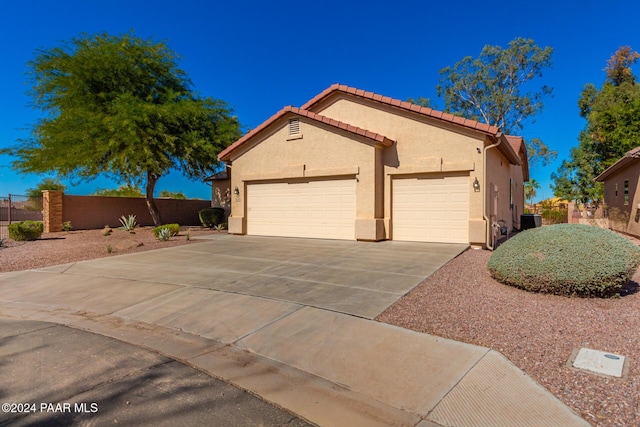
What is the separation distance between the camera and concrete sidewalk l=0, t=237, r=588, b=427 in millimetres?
3309

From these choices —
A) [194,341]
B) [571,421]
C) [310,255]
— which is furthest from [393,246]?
[571,421]

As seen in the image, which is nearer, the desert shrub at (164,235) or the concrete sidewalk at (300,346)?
the concrete sidewalk at (300,346)

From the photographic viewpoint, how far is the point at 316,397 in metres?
3.53

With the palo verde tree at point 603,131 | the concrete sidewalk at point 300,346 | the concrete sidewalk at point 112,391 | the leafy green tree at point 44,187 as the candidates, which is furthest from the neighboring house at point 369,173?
the leafy green tree at point 44,187

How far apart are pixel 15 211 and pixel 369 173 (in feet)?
84.3

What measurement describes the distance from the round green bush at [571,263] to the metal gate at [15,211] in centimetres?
2162

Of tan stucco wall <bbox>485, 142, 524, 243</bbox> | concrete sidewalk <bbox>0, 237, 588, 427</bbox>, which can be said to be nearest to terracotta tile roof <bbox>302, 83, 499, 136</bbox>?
tan stucco wall <bbox>485, 142, 524, 243</bbox>

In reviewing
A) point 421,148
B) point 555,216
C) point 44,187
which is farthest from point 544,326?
point 44,187

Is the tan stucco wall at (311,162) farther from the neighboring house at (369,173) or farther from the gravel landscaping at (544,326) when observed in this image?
the gravel landscaping at (544,326)

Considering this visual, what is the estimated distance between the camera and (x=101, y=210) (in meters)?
22.1

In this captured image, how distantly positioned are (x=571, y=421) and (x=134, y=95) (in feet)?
70.7

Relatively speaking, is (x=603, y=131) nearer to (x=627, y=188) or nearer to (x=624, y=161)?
(x=627, y=188)

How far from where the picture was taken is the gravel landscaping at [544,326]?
3400 millimetres

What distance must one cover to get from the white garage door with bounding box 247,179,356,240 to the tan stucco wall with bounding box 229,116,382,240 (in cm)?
36
